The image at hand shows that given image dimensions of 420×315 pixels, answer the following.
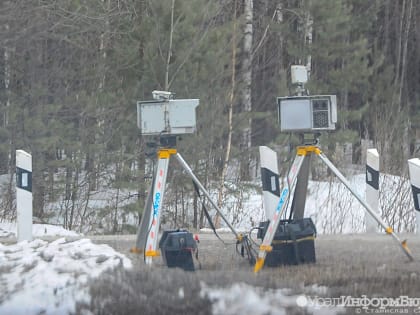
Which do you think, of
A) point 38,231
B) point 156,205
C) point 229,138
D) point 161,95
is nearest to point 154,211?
point 156,205

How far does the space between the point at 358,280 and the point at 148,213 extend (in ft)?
6.92

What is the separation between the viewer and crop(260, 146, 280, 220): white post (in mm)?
8727

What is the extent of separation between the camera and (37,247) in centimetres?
766

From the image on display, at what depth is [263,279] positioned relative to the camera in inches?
238

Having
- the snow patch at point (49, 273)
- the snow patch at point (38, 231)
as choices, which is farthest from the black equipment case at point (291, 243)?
the snow patch at point (38, 231)

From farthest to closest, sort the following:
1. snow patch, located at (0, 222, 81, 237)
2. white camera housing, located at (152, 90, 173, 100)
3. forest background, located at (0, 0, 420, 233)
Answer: forest background, located at (0, 0, 420, 233) → snow patch, located at (0, 222, 81, 237) → white camera housing, located at (152, 90, 173, 100)

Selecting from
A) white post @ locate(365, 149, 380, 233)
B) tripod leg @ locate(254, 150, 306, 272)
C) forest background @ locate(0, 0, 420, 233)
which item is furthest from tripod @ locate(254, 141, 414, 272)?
forest background @ locate(0, 0, 420, 233)

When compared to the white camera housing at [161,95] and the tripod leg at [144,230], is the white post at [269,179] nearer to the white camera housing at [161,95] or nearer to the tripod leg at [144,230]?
the tripod leg at [144,230]

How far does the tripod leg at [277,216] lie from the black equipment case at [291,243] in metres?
0.26

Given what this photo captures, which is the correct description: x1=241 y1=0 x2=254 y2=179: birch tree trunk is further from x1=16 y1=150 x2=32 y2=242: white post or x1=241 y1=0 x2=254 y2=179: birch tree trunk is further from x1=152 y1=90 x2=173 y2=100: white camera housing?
x1=152 y1=90 x2=173 y2=100: white camera housing

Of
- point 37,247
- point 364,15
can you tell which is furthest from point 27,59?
point 364,15

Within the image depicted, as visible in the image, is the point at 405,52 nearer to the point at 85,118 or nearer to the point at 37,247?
the point at 85,118

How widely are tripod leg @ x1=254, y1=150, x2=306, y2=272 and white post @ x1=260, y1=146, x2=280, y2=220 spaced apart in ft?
5.02

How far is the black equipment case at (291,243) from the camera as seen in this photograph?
727cm
